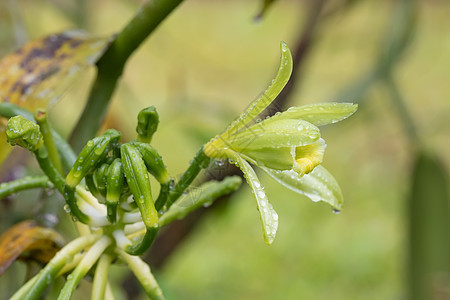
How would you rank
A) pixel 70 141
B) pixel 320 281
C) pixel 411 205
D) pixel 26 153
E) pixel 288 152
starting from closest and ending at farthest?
pixel 288 152, pixel 70 141, pixel 26 153, pixel 411 205, pixel 320 281

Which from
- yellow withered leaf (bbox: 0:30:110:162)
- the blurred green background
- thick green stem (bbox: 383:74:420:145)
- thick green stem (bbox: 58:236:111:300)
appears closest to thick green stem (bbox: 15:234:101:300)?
thick green stem (bbox: 58:236:111:300)

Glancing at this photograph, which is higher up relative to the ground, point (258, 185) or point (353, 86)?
point (258, 185)

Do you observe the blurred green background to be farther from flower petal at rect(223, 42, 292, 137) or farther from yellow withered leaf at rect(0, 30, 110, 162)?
flower petal at rect(223, 42, 292, 137)

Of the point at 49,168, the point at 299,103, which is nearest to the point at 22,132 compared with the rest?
the point at 49,168

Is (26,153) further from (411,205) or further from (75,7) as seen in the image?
(411,205)

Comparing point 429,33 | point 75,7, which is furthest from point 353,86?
point 429,33

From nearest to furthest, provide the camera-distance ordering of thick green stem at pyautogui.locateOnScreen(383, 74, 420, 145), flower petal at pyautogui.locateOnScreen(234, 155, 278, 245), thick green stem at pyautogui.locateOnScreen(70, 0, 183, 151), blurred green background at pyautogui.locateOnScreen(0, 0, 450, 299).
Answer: flower petal at pyautogui.locateOnScreen(234, 155, 278, 245) < thick green stem at pyautogui.locateOnScreen(70, 0, 183, 151) < thick green stem at pyautogui.locateOnScreen(383, 74, 420, 145) < blurred green background at pyautogui.locateOnScreen(0, 0, 450, 299)

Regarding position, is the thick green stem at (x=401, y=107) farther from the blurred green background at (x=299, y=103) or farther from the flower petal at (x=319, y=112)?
the flower petal at (x=319, y=112)
